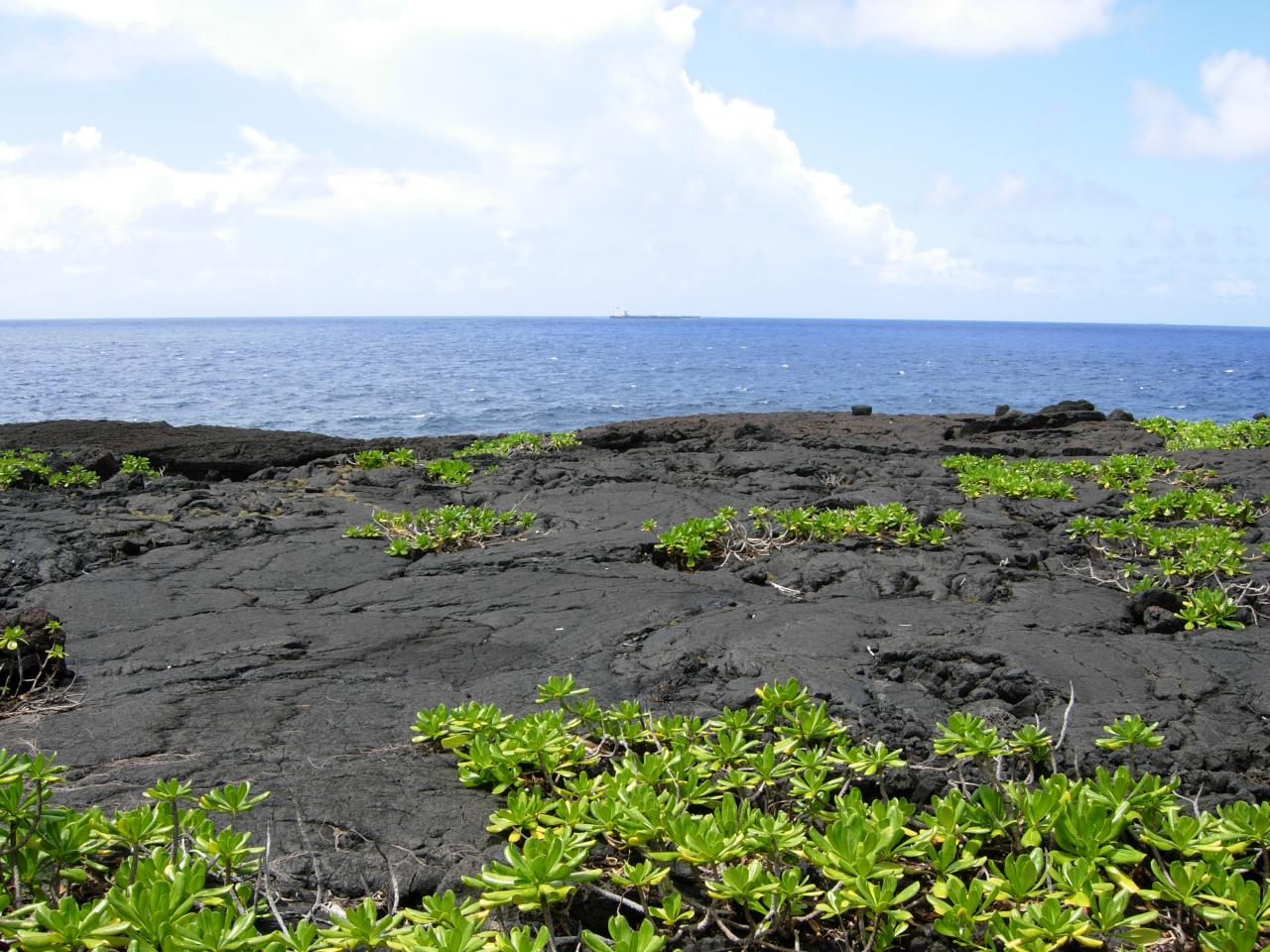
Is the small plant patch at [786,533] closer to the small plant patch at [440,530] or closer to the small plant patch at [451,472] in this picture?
the small plant patch at [440,530]

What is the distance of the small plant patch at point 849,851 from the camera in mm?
2609

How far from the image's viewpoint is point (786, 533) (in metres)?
8.52

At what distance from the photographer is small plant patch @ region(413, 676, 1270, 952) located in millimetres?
2609

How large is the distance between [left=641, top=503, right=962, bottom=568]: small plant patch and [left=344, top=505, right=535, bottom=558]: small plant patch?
1.69 metres

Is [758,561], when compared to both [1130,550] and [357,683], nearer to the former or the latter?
[1130,550]

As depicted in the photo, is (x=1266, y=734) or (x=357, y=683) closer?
(x=1266, y=734)

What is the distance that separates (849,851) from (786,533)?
5849 mm

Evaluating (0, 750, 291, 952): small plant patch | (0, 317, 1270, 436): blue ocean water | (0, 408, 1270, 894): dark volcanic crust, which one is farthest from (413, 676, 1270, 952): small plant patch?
(0, 317, 1270, 436): blue ocean water

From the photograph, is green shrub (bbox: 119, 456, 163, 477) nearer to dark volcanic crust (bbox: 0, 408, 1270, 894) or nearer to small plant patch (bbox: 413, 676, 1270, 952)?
dark volcanic crust (bbox: 0, 408, 1270, 894)

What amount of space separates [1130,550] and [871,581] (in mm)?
2495

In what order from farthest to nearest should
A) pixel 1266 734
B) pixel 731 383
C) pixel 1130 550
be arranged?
1. pixel 731 383
2. pixel 1130 550
3. pixel 1266 734

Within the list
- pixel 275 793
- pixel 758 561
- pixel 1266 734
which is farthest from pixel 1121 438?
pixel 275 793

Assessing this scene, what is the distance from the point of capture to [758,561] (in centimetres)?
785

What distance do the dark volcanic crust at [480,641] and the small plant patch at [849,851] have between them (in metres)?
0.39
